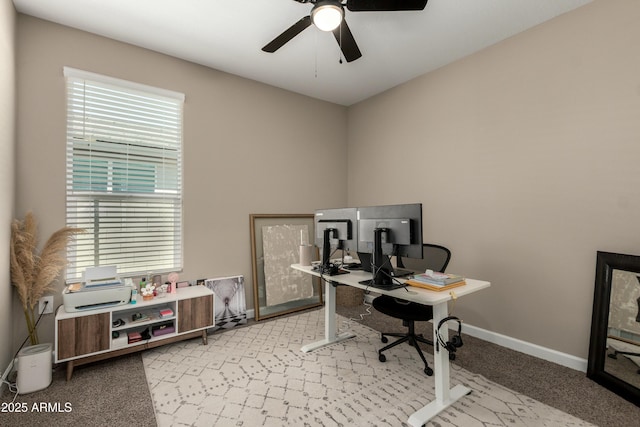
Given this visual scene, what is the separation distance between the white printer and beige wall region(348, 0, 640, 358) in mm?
3237

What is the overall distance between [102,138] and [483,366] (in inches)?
158

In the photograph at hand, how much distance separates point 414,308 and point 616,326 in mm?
1421

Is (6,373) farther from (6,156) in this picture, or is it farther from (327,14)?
(327,14)

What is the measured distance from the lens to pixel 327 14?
1.87 m

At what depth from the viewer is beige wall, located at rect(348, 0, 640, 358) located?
2.23 metres

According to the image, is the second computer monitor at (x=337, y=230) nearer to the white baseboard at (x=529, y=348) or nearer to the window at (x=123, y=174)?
the window at (x=123, y=174)

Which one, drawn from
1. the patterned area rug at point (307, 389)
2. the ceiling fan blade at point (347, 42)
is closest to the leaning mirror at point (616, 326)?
the patterned area rug at point (307, 389)

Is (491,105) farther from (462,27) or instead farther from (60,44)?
(60,44)

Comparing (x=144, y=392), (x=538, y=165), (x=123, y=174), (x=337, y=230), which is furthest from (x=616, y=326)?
(x=123, y=174)

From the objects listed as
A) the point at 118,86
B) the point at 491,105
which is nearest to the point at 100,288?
the point at 118,86

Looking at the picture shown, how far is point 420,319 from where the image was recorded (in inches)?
93.4

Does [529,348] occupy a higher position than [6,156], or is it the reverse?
[6,156]

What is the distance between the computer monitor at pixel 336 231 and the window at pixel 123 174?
163cm

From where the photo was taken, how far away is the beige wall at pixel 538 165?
2232 mm
